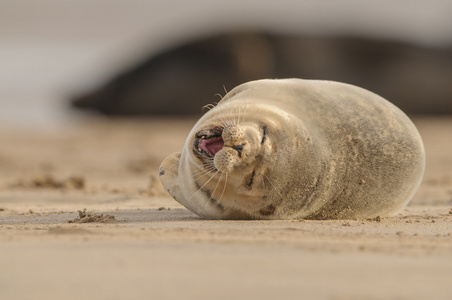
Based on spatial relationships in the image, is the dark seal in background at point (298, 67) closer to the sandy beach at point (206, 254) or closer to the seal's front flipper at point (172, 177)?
the sandy beach at point (206, 254)

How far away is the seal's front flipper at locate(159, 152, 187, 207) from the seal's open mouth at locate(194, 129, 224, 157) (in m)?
0.56

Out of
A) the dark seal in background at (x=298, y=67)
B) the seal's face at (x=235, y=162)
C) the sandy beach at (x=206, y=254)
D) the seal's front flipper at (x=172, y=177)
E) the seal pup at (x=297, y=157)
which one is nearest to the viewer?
the sandy beach at (x=206, y=254)

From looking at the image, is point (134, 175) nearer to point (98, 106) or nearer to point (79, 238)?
point (79, 238)

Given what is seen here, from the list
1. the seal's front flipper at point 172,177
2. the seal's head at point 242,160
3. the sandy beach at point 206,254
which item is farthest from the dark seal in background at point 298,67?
the seal's head at point 242,160

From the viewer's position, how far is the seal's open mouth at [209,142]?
427 centimetres

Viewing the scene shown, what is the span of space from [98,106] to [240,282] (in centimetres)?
1997

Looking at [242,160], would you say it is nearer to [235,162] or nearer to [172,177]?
[235,162]

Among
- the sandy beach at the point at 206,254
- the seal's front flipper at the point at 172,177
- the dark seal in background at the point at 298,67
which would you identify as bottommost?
the sandy beach at the point at 206,254

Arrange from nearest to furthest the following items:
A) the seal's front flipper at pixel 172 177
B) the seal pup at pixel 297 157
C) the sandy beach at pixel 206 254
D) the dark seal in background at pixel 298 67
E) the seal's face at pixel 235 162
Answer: the sandy beach at pixel 206 254
the seal's face at pixel 235 162
the seal pup at pixel 297 157
the seal's front flipper at pixel 172 177
the dark seal in background at pixel 298 67

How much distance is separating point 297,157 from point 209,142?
1.72 feet

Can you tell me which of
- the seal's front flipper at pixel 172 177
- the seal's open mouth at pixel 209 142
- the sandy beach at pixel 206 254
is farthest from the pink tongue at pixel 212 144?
the seal's front flipper at pixel 172 177

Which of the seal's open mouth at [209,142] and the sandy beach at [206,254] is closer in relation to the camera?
the sandy beach at [206,254]

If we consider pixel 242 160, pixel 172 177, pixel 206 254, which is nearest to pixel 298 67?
pixel 172 177

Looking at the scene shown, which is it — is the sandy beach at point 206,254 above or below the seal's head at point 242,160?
below
